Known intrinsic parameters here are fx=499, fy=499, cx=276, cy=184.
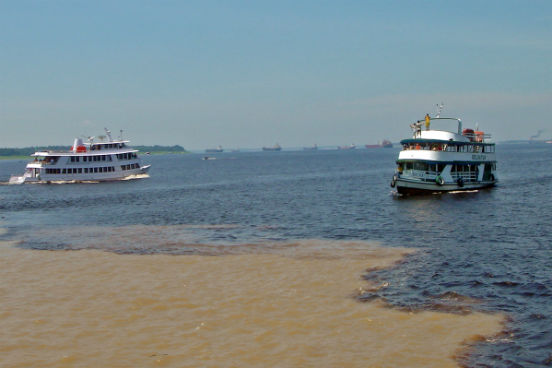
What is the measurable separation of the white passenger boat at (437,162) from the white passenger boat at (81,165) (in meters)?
55.2

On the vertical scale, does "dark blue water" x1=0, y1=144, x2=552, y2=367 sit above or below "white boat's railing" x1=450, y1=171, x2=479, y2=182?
below

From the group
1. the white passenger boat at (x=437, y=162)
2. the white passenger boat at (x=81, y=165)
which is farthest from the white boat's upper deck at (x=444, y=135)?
the white passenger boat at (x=81, y=165)

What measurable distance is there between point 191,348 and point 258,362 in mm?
2052

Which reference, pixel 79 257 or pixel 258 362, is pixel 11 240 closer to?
pixel 79 257

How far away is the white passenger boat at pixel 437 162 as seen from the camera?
175ft

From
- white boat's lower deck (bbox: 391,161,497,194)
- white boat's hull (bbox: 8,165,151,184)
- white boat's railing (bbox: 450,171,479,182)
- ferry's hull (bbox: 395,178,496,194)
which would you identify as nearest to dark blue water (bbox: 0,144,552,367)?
ferry's hull (bbox: 395,178,496,194)

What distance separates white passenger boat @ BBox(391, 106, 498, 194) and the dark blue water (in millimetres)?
2246

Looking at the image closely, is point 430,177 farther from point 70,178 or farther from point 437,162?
point 70,178

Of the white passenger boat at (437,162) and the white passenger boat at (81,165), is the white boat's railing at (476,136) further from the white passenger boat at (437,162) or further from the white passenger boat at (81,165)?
the white passenger boat at (81,165)

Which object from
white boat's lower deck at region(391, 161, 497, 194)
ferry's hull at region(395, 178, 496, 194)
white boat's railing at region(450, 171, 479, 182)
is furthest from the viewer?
white boat's railing at region(450, 171, 479, 182)

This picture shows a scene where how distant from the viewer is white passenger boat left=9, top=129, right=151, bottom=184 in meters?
88.8

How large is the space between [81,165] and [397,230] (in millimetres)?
71259

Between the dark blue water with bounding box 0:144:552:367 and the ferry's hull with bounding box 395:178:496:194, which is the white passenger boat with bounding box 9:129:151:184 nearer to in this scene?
the dark blue water with bounding box 0:144:552:367

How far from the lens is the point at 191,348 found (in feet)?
44.9
